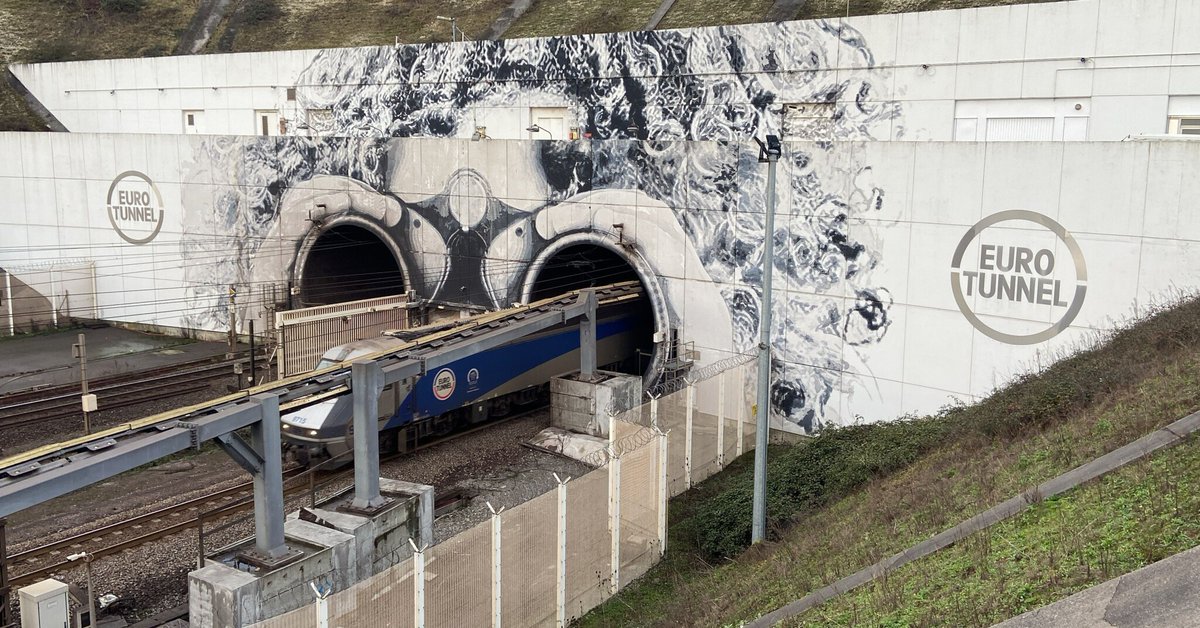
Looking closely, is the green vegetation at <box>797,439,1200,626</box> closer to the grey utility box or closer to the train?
the grey utility box

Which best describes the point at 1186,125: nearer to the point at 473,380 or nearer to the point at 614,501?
the point at 614,501

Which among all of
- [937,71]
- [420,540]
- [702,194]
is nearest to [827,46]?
[937,71]

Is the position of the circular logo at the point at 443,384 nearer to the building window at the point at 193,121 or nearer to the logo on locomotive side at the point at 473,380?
the logo on locomotive side at the point at 473,380

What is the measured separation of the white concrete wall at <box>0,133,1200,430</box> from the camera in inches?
797

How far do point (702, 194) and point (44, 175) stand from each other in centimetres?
3000

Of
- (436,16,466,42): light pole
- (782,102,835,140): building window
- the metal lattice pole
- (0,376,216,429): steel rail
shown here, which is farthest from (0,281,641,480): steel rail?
(436,16,466,42): light pole

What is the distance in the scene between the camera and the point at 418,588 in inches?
496

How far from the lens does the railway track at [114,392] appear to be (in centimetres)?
2700

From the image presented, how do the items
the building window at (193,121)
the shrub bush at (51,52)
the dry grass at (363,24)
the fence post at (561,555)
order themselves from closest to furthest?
the fence post at (561,555) < the building window at (193,121) < the dry grass at (363,24) < the shrub bush at (51,52)

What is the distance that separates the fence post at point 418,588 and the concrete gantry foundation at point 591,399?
1291cm

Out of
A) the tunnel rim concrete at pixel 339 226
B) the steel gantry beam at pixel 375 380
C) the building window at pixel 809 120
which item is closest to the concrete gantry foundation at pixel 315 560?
the steel gantry beam at pixel 375 380

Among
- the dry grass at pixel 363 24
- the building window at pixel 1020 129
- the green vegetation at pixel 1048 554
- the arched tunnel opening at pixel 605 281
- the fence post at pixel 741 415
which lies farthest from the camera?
the dry grass at pixel 363 24

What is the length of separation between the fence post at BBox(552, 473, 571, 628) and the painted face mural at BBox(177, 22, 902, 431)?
11381 mm

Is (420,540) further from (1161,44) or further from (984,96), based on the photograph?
(1161,44)
